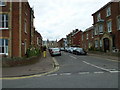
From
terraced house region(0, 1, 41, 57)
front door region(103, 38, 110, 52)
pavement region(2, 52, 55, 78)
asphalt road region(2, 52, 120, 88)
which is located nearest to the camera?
asphalt road region(2, 52, 120, 88)

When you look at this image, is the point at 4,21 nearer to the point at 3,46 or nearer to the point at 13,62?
the point at 3,46

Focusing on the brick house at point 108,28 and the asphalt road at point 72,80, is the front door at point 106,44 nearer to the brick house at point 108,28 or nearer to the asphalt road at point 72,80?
the brick house at point 108,28

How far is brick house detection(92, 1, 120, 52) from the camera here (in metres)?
22.4

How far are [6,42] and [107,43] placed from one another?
63.4 ft

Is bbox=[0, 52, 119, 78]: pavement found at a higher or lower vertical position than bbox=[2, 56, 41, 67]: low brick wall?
lower

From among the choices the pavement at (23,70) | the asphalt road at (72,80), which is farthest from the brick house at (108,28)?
the pavement at (23,70)

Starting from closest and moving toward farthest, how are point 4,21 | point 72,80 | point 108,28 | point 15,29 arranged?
point 72,80 → point 15,29 → point 4,21 → point 108,28

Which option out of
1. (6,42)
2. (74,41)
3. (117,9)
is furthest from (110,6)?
(74,41)

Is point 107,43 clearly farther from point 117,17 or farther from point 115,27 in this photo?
point 117,17

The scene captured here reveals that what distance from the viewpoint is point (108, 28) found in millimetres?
25344

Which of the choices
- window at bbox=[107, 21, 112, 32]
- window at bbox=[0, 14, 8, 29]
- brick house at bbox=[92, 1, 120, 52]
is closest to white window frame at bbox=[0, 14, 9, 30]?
window at bbox=[0, 14, 8, 29]

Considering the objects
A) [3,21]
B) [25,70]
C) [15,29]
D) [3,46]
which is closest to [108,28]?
[15,29]

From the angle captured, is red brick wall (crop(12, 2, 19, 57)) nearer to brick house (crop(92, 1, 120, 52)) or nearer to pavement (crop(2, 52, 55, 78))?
pavement (crop(2, 52, 55, 78))

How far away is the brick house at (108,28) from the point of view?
2244 centimetres
